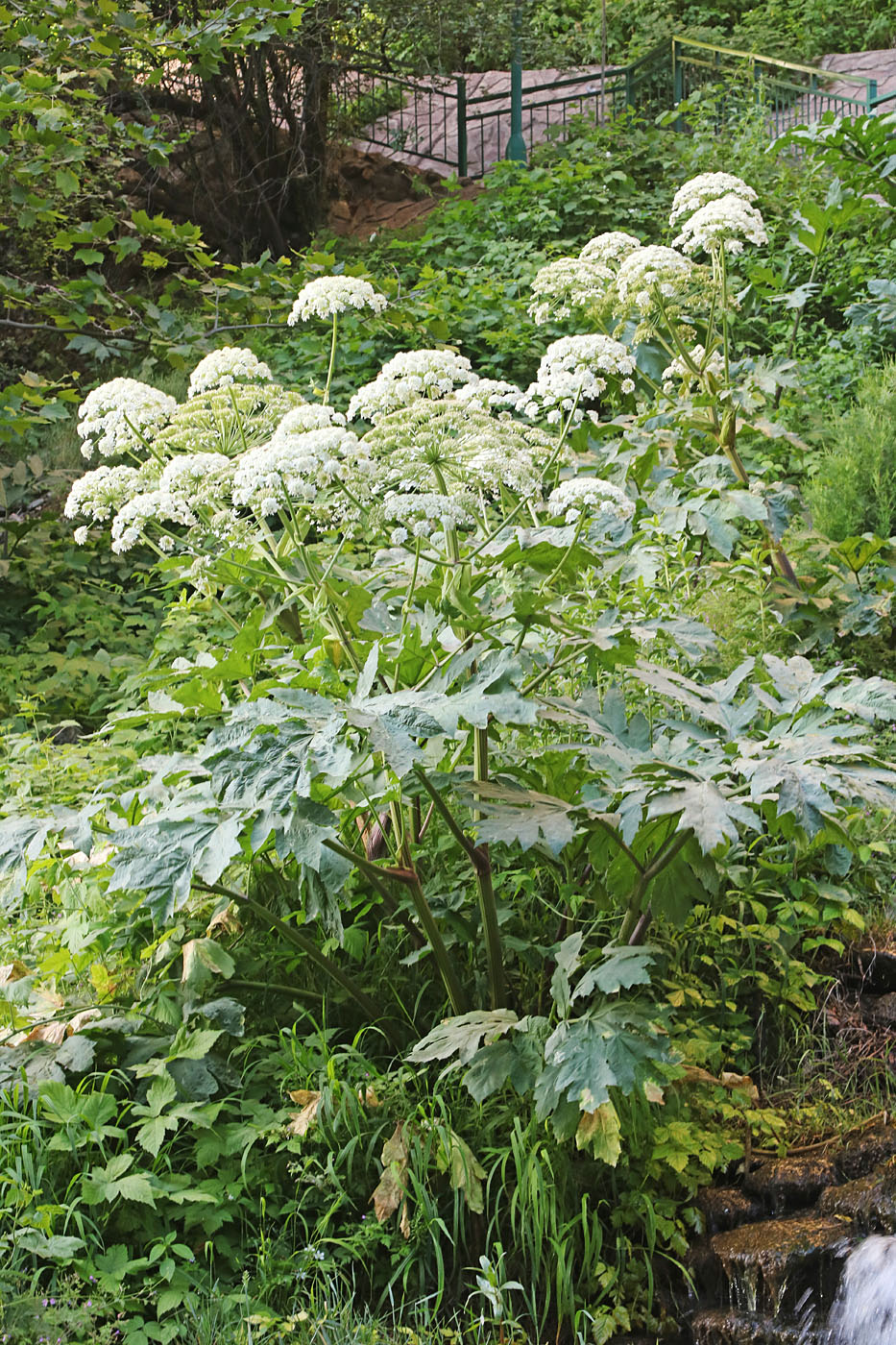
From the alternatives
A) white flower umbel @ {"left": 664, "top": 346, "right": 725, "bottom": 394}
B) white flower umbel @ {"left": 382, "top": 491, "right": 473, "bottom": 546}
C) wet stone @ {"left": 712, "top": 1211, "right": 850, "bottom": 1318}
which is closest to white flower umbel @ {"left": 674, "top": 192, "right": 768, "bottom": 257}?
white flower umbel @ {"left": 664, "top": 346, "right": 725, "bottom": 394}

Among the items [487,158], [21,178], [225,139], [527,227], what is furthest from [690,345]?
[487,158]

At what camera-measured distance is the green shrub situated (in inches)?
208

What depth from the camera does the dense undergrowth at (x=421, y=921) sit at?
2.36m

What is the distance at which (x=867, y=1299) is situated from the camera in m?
2.71

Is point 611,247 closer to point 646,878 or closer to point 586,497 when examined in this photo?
point 586,497

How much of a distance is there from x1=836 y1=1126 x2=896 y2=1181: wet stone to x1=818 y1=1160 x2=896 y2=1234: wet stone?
1.6 inches

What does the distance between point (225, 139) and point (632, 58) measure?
734 cm

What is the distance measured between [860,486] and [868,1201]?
345cm

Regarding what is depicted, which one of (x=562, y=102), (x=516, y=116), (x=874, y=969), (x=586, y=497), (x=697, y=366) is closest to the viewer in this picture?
(x=586, y=497)

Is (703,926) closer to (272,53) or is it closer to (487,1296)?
(487,1296)

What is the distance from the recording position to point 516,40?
13.0 m

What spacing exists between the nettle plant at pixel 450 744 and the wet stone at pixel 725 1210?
17.9 inches

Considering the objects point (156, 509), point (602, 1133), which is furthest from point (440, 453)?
point (602, 1133)

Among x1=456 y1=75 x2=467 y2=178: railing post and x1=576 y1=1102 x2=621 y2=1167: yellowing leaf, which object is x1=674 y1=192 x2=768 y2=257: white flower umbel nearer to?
x1=576 y1=1102 x2=621 y2=1167: yellowing leaf
